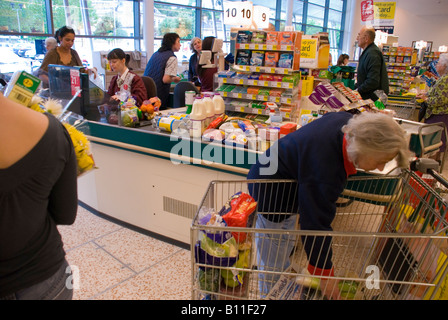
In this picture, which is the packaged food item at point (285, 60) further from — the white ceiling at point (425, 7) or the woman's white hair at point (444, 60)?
the white ceiling at point (425, 7)

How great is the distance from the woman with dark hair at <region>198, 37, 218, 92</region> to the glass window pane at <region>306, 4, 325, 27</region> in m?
13.7

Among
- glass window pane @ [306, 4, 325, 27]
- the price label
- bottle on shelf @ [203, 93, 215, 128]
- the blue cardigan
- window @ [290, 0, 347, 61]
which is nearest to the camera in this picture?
the blue cardigan

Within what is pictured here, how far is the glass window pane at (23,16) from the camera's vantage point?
7.65 meters

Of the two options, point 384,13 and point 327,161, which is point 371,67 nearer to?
point 327,161

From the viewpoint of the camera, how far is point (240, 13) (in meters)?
4.73

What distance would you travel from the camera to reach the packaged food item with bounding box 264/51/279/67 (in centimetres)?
437

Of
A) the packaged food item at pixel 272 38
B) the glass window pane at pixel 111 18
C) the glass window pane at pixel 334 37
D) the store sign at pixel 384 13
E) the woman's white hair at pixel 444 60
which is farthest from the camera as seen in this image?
the glass window pane at pixel 334 37

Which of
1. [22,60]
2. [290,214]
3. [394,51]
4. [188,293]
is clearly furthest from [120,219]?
[394,51]

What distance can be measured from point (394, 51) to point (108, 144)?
9.45m

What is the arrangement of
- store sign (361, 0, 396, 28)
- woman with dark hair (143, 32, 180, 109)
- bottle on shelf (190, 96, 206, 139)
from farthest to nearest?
store sign (361, 0, 396, 28) → woman with dark hair (143, 32, 180, 109) → bottle on shelf (190, 96, 206, 139)

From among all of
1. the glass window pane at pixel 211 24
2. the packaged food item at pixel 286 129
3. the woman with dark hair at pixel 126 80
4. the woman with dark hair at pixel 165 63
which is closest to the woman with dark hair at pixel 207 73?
the woman with dark hair at pixel 165 63

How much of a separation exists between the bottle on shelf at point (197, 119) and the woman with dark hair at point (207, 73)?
3.57 meters

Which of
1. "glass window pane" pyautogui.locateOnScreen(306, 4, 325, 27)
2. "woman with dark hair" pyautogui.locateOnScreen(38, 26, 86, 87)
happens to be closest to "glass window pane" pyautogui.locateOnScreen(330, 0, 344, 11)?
"glass window pane" pyautogui.locateOnScreen(306, 4, 325, 27)

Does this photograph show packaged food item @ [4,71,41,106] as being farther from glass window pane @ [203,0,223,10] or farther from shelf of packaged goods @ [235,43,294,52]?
glass window pane @ [203,0,223,10]
